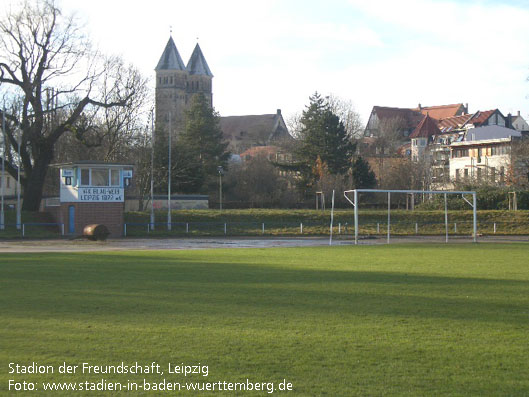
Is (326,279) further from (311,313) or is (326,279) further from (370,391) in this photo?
(370,391)

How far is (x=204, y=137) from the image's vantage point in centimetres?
8544

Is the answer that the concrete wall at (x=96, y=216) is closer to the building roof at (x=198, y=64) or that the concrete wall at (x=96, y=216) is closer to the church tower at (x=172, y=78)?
the church tower at (x=172, y=78)

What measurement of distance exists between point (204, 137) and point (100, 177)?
126 ft

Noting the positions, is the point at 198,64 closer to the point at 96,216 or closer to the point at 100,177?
the point at 100,177

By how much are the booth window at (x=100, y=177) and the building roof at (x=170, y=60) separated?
345 feet

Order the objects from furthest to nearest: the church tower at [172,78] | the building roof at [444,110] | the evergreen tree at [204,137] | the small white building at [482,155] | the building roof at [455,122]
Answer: the church tower at [172,78] < the building roof at [444,110] < the building roof at [455,122] < the evergreen tree at [204,137] < the small white building at [482,155]

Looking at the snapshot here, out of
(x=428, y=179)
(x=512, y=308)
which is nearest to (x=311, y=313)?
(x=512, y=308)

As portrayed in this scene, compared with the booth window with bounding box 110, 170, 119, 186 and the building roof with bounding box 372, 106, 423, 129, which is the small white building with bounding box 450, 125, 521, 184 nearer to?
the booth window with bounding box 110, 170, 119, 186

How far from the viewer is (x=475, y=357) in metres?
8.62

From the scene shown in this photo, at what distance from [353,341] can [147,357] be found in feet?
9.79

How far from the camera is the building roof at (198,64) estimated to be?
155875 mm

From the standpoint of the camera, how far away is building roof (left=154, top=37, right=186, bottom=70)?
149000 millimetres

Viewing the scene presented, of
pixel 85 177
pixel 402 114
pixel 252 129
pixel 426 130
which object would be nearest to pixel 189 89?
pixel 252 129

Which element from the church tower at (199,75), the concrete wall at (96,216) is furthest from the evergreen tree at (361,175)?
the church tower at (199,75)
